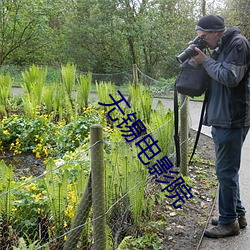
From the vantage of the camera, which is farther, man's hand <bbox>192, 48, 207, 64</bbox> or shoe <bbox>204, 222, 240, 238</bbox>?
shoe <bbox>204, 222, 240, 238</bbox>

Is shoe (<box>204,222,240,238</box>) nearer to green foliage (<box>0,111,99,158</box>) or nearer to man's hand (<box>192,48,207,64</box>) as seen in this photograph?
man's hand (<box>192,48,207,64</box>)

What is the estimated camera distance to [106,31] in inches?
627

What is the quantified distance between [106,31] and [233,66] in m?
13.7

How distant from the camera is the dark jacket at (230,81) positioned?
9.22 ft

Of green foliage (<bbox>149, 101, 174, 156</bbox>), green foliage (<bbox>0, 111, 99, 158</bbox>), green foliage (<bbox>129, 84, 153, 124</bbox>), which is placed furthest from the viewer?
green foliage (<bbox>129, 84, 153, 124</bbox>)

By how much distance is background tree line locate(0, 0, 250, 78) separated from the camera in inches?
620

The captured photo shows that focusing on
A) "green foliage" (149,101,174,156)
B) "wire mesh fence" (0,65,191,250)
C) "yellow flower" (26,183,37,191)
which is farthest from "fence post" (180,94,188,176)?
"yellow flower" (26,183,37,191)

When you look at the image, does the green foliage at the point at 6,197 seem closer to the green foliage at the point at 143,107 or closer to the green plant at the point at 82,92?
the green foliage at the point at 143,107

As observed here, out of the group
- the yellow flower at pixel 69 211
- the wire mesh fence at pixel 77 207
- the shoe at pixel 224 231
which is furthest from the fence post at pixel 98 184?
the shoe at pixel 224 231

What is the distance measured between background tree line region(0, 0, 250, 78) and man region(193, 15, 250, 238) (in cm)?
1274

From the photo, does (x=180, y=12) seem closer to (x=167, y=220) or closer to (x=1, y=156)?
(x=1, y=156)

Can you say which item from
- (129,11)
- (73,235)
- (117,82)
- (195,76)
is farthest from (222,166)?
(129,11)

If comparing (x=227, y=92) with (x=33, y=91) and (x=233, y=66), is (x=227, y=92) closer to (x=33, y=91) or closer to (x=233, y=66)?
(x=233, y=66)

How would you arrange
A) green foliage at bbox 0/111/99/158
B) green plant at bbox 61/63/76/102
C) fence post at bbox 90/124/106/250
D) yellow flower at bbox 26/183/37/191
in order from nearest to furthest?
1. fence post at bbox 90/124/106/250
2. yellow flower at bbox 26/183/37/191
3. green foliage at bbox 0/111/99/158
4. green plant at bbox 61/63/76/102
